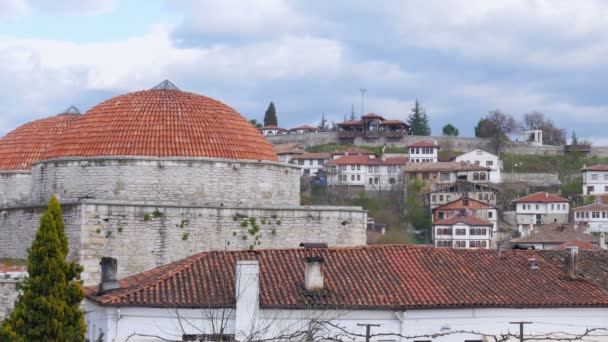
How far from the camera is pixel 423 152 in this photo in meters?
88.5

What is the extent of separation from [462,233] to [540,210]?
37.8ft

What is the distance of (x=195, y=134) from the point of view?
25.4 m

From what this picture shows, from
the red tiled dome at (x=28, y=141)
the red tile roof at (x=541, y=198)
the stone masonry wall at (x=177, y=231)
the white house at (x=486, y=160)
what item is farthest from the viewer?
the white house at (x=486, y=160)

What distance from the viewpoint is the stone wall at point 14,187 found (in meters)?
28.9

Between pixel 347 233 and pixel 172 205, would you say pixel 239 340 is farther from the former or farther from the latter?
pixel 347 233

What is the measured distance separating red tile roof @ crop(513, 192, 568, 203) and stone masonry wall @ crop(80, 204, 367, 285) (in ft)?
171

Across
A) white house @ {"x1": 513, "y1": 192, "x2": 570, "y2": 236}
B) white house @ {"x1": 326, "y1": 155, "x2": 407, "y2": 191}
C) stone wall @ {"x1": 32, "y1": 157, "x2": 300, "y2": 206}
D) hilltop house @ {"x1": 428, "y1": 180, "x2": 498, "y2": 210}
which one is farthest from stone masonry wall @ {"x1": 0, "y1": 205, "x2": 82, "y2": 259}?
white house @ {"x1": 326, "y1": 155, "x2": 407, "y2": 191}

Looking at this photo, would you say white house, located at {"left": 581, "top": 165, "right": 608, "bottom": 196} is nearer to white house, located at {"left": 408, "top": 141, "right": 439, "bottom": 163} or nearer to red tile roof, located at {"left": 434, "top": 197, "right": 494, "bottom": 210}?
white house, located at {"left": 408, "top": 141, "right": 439, "bottom": 163}

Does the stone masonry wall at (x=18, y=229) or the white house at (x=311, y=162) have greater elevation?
the white house at (x=311, y=162)

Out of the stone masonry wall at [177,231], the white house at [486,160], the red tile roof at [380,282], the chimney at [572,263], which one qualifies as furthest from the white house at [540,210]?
the red tile roof at [380,282]

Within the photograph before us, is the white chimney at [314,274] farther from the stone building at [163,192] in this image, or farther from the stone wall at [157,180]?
the stone wall at [157,180]

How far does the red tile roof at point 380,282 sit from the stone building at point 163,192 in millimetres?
4603

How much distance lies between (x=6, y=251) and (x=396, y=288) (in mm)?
12034

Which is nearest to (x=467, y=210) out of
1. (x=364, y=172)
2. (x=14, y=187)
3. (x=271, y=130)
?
(x=364, y=172)
